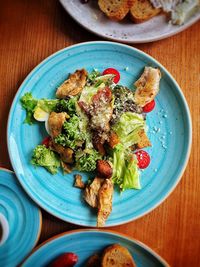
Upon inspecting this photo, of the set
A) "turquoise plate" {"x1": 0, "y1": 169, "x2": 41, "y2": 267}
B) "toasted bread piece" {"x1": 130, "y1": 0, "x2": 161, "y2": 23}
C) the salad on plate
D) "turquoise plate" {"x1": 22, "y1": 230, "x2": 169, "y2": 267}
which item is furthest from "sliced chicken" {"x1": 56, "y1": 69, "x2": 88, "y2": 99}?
"turquoise plate" {"x1": 22, "y1": 230, "x2": 169, "y2": 267}

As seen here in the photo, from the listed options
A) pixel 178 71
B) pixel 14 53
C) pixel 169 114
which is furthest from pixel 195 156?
pixel 14 53

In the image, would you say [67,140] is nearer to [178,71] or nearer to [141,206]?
[141,206]

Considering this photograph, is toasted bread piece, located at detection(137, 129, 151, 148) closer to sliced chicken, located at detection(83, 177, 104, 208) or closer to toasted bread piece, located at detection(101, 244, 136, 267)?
sliced chicken, located at detection(83, 177, 104, 208)

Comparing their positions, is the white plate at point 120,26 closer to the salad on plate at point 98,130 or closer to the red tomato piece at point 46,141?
the salad on plate at point 98,130

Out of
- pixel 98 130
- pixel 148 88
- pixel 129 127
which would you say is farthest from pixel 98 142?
pixel 148 88

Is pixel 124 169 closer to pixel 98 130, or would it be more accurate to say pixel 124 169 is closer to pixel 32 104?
pixel 98 130
